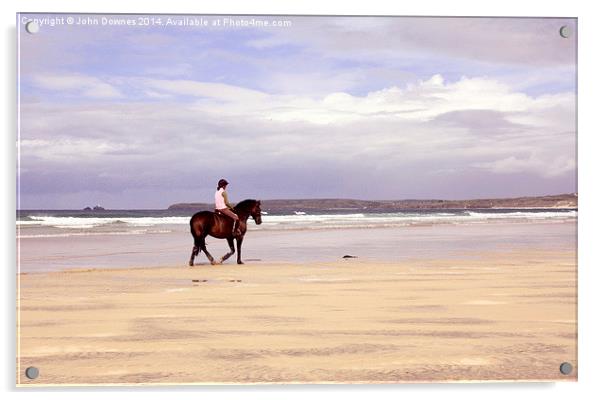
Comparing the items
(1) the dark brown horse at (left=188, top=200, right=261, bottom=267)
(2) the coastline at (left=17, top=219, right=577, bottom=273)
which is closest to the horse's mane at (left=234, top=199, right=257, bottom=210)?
(1) the dark brown horse at (left=188, top=200, right=261, bottom=267)

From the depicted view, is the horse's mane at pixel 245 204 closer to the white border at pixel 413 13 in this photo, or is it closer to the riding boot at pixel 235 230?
the riding boot at pixel 235 230

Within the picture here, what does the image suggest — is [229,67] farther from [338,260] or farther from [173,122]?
[338,260]

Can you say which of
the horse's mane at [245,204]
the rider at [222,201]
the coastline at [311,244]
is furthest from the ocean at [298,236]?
the rider at [222,201]

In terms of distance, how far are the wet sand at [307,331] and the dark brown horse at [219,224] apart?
528 millimetres

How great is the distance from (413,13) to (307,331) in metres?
2.36

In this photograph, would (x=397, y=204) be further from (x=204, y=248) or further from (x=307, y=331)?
(x=204, y=248)

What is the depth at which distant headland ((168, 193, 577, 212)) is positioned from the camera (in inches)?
236

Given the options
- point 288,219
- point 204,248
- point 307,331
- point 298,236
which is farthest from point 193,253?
point 298,236

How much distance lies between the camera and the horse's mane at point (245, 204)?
6.04 metres

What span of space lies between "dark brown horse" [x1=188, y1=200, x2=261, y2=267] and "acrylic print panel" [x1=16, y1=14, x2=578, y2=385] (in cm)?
18

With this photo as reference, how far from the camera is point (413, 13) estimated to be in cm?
559

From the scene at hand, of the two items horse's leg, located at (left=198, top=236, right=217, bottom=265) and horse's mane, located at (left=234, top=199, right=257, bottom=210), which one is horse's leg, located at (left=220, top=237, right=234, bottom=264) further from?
horse's mane, located at (left=234, top=199, right=257, bottom=210)

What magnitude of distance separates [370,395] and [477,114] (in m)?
2.16

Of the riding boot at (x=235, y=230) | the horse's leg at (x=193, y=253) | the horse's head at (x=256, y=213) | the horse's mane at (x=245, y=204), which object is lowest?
the horse's leg at (x=193, y=253)
